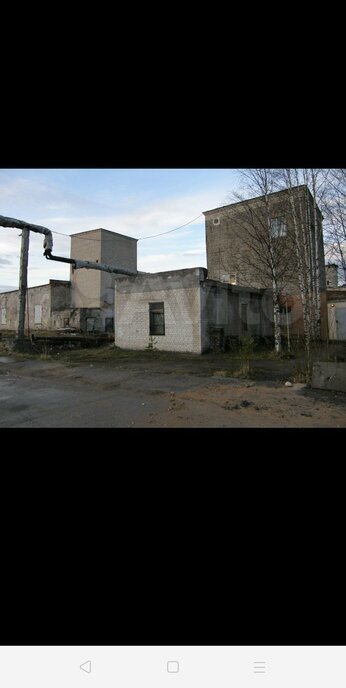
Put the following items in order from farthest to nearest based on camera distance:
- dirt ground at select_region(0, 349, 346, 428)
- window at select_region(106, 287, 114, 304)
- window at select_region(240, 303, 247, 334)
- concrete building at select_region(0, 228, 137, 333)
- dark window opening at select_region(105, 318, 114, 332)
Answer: window at select_region(106, 287, 114, 304) < concrete building at select_region(0, 228, 137, 333) < dark window opening at select_region(105, 318, 114, 332) < window at select_region(240, 303, 247, 334) < dirt ground at select_region(0, 349, 346, 428)

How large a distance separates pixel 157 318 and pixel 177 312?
3.31ft

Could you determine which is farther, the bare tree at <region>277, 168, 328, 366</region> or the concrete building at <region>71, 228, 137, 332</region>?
the concrete building at <region>71, 228, 137, 332</region>

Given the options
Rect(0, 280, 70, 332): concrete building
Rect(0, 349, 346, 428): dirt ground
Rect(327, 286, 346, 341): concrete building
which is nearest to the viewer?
Rect(0, 349, 346, 428): dirt ground

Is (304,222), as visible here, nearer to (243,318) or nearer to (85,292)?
(243,318)

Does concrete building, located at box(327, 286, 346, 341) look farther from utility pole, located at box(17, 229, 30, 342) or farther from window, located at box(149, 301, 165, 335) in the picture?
utility pole, located at box(17, 229, 30, 342)

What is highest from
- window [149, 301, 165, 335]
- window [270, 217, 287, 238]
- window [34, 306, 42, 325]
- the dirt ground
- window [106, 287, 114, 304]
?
window [270, 217, 287, 238]

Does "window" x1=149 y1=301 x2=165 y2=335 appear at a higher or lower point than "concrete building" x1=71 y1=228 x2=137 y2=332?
lower

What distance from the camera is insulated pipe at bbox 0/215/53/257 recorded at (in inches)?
551

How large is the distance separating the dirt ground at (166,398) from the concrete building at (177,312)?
253cm

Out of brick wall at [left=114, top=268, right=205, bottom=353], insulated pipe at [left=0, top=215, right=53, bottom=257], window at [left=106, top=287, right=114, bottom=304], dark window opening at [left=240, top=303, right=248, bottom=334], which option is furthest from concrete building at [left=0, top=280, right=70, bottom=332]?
dark window opening at [left=240, top=303, right=248, bottom=334]

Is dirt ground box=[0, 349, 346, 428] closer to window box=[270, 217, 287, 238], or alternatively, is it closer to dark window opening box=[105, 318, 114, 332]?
window box=[270, 217, 287, 238]

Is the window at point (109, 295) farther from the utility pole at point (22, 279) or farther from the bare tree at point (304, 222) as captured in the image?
the bare tree at point (304, 222)

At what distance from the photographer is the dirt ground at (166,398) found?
4266 millimetres
